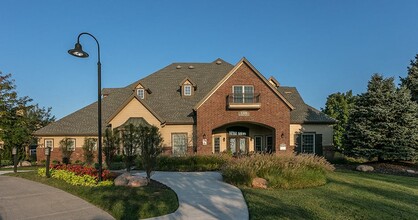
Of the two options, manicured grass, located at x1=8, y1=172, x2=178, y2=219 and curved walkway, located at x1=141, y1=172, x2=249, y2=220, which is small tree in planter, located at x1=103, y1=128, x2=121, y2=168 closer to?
manicured grass, located at x1=8, y1=172, x2=178, y2=219

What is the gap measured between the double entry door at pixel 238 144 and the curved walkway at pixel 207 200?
14.2m

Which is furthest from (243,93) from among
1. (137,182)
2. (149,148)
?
(137,182)

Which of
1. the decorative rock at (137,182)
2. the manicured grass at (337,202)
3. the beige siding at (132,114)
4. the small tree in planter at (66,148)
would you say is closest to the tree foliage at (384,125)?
the manicured grass at (337,202)

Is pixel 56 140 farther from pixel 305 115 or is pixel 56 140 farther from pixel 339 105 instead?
pixel 339 105

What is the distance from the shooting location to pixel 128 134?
14.7m

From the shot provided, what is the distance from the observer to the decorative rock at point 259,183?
36.8 ft

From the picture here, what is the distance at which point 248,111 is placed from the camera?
2423cm

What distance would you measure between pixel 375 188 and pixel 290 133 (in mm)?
14780

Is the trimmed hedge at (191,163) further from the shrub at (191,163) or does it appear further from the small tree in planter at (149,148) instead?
the small tree in planter at (149,148)

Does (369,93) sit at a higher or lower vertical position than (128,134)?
higher

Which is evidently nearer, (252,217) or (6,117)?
(252,217)

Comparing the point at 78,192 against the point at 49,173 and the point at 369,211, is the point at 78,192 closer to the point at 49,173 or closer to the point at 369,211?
the point at 49,173

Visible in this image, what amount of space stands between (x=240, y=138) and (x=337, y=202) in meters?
18.4

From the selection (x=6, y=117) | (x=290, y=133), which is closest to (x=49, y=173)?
(x=6, y=117)
